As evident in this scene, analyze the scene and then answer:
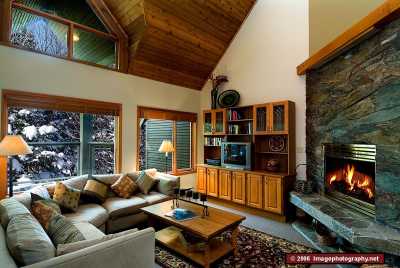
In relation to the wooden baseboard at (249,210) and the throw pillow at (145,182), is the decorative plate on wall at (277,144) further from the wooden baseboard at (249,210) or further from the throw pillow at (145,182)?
the throw pillow at (145,182)

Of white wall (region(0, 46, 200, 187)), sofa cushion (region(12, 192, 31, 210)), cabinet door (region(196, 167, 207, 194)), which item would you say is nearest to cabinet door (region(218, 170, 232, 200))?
cabinet door (region(196, 167, 207, 194))

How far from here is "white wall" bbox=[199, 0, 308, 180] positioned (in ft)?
14.0

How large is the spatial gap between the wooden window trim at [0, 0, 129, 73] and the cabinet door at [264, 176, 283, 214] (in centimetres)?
366

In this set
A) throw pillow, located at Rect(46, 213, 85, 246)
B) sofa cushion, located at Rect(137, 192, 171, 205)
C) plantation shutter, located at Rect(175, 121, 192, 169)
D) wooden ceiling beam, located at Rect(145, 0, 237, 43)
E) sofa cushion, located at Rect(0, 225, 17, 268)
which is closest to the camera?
sofa cushion, located at Rect(0, 225, 17, 268)

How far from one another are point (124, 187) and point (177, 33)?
325cm

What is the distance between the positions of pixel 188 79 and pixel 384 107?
4.19 m

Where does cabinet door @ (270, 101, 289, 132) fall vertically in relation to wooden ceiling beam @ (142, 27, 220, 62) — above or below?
below

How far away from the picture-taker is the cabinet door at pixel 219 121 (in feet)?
16.9

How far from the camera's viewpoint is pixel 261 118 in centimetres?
453

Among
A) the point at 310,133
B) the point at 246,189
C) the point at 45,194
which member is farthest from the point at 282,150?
the point at 45,194

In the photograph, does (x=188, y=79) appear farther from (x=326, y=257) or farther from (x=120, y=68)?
(x=326, y=257)

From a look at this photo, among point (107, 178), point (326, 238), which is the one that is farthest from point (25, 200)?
point (326, 238)

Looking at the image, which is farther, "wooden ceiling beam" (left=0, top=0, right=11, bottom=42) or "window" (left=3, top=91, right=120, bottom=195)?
"window" (left=3, top=91, right=120, bottom=195)

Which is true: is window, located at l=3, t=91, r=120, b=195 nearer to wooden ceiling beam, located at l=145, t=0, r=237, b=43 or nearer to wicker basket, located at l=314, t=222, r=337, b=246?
wooden ceiling beam, located at l=145, t=0, r=237, b=43
